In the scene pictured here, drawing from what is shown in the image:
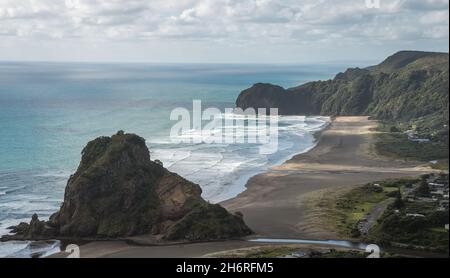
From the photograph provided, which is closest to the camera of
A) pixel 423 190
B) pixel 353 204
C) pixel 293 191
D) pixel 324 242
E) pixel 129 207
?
pixel 324 242

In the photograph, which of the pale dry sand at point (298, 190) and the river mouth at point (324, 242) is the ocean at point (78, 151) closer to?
the pale dry sand at point (298, 190)

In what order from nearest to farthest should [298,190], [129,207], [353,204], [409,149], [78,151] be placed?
[129,207] → [353,204] → [298,190] → [409,149] → [78,151]

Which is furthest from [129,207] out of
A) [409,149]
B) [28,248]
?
[409,149]

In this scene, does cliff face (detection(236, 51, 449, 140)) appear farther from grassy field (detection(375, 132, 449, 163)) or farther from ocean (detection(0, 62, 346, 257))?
grassy field (detection(375, 132, 449, 163))

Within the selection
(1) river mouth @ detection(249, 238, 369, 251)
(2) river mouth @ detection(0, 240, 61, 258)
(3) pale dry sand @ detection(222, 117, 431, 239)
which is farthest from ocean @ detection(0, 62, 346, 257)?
(1) river mouth @ detection(249, 238, 369, 251)

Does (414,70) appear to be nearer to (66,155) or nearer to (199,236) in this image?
(66,155)

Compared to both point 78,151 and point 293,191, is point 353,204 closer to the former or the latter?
point 293,191
